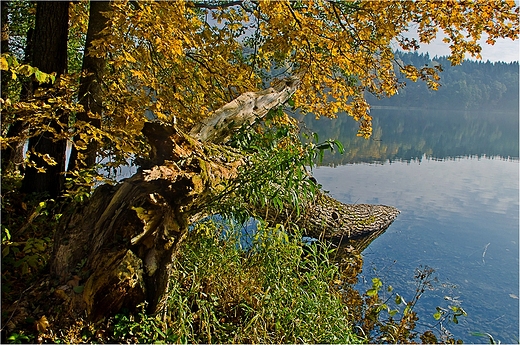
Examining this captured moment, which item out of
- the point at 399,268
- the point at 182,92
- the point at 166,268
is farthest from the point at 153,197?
the point at 399,268

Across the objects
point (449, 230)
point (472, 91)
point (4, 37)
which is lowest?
point (449, 230)

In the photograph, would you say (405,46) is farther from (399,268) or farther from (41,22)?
(41,22)

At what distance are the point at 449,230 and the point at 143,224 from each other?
6.04 meters

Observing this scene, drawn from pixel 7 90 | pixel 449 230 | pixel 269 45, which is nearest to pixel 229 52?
pixel 269 45

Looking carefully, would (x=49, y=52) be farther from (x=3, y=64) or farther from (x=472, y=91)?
(x=472, y=91)

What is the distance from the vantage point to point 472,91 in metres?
54.1

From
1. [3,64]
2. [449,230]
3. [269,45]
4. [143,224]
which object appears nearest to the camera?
[3,64]

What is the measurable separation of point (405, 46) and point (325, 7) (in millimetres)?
1090

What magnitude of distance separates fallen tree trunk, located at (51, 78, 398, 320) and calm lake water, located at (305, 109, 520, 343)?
6.47ft

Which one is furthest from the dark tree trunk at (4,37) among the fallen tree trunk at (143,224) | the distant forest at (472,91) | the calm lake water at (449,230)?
the distant forest at (472,91)

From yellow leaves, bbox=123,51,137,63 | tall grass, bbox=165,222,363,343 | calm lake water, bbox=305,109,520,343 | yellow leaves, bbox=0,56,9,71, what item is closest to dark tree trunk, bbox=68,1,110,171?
yellow leaves, bbox=123,51,137,63

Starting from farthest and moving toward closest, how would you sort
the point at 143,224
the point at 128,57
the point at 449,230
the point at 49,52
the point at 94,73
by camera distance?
the point at 449,230 < the point at 49,52 < the point at 94,73 < the point at 128,57 < the point at 143,224

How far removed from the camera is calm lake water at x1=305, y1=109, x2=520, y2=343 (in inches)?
175

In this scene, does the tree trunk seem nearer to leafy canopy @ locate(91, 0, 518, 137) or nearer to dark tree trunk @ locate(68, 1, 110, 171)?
dark tree trunk @ locate(68, 1, 110, 171)
